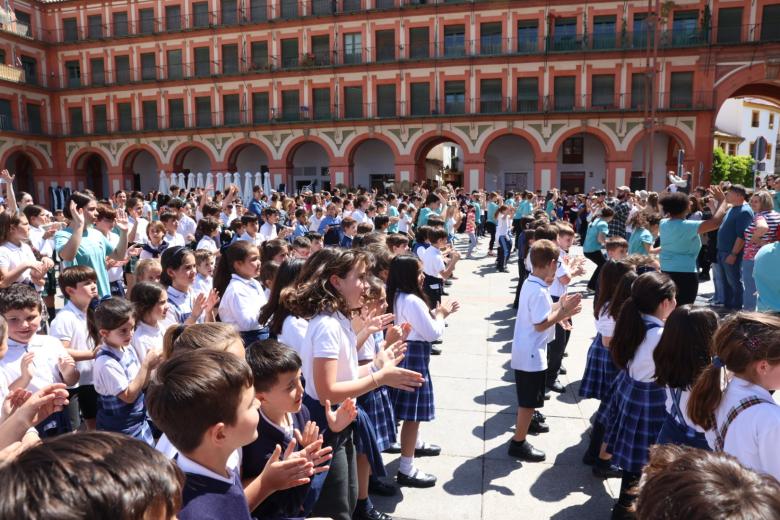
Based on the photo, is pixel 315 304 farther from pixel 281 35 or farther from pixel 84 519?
pixel 281 35

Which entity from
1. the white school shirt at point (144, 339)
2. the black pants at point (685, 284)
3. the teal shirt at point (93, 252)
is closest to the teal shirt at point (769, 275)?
the black pants at point (685, 284)

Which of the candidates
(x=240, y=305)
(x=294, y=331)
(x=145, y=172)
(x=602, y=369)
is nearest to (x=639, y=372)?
(x=602, y=369)

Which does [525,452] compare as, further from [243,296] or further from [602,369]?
[243,296]

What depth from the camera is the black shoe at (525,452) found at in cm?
458

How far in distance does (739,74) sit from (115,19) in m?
37.1

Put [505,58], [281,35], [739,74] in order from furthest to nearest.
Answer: [281,35], [505,58], [739,74]

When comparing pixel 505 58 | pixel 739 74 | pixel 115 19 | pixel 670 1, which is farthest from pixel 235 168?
pixel 739 74

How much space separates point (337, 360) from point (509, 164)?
32.4m

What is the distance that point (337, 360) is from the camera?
303 cm

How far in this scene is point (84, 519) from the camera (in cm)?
103

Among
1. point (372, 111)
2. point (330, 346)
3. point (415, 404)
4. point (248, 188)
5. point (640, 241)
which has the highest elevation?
point (372, 111)

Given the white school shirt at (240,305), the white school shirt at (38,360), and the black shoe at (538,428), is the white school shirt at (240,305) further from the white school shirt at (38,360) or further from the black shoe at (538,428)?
the black shoe at (538,428)

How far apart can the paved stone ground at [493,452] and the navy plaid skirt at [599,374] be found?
566 millimetres

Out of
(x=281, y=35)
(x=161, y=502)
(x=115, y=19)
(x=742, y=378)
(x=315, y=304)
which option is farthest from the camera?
(x=115, y=19)
